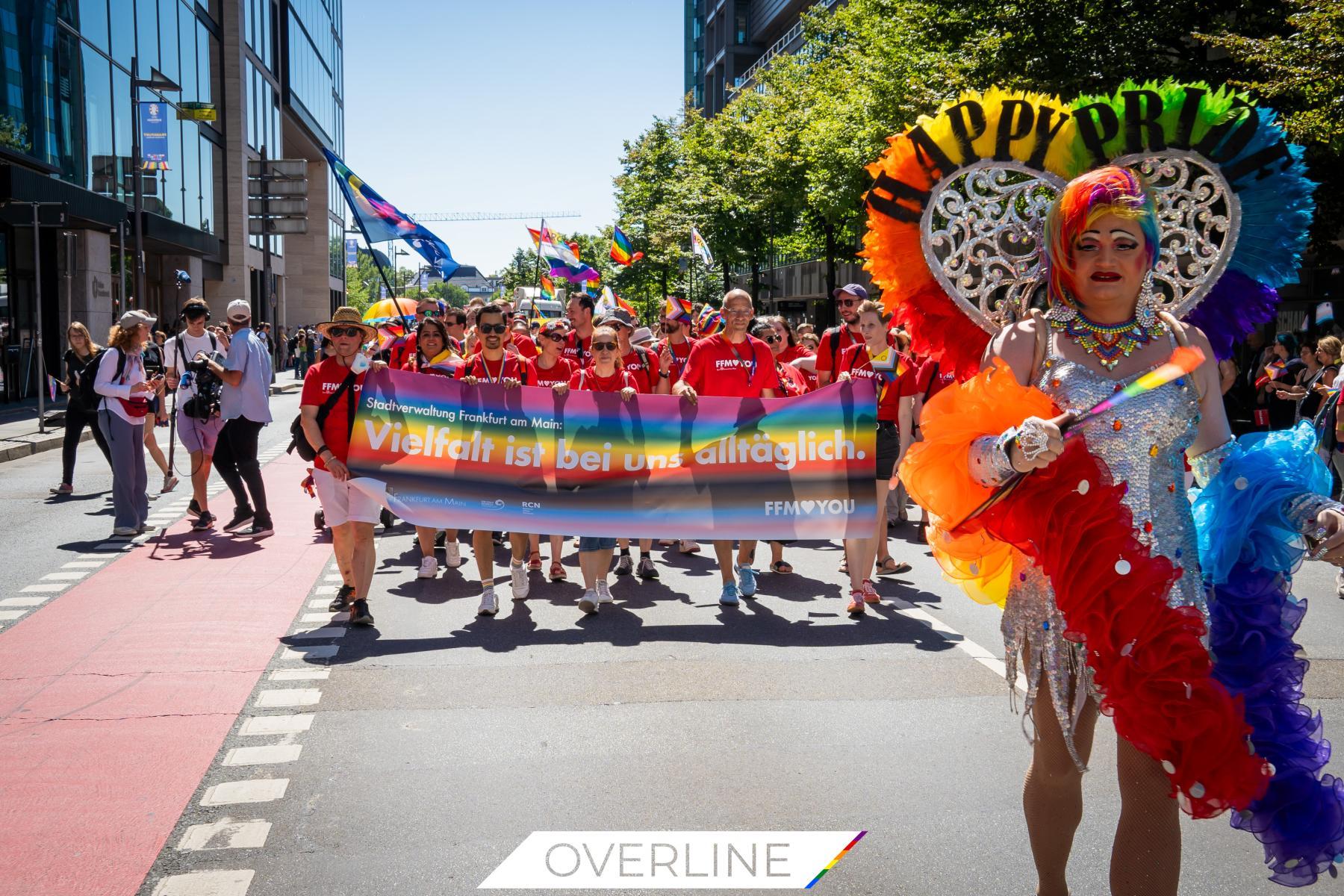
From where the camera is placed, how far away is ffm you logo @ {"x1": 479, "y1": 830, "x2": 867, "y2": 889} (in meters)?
4.09

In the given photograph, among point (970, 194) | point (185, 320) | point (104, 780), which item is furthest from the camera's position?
point (185, 320)

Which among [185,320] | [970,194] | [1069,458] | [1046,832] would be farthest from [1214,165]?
[185,320]

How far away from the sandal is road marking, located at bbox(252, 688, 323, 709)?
4.90 m

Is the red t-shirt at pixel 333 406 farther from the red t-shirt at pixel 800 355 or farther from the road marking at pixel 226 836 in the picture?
the red t-shirt at pixel 800 355

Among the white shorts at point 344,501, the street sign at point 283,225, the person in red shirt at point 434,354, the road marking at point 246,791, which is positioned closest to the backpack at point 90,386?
the person in red shirt at point 434,354

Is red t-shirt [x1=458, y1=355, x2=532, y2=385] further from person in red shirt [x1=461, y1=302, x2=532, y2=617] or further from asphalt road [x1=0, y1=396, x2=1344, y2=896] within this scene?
asphalt road [x1=0, y1=396, x2=1344, y2=896]

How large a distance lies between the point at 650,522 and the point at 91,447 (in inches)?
611

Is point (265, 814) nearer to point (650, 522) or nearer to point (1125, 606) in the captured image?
point (1125, 606)

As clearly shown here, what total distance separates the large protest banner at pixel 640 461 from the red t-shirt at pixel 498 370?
0.57 metres

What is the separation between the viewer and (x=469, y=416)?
8375 millimetres

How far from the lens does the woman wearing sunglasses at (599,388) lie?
27.4 feet

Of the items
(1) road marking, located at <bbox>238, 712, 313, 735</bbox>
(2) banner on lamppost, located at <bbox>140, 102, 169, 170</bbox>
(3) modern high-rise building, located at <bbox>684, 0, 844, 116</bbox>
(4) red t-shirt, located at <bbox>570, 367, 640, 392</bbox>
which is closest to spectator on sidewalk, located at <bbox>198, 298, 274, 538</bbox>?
(4) red t-shirt, located at <bbox>570, 367, 640, 392</bbox>

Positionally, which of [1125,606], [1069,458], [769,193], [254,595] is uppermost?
[769,193]

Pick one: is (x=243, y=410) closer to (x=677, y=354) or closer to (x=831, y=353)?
(x=677, y=354)
